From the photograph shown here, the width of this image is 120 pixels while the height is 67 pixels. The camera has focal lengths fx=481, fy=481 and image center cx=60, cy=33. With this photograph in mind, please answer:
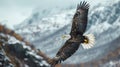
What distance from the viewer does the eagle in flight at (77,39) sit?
15828 millimetres

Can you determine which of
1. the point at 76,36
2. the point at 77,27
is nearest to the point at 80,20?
the point at 77,27

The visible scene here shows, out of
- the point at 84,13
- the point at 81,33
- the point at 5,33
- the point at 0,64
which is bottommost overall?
the point at 81,33

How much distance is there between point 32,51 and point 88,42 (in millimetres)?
82790

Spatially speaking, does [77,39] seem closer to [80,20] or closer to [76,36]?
[76,36]

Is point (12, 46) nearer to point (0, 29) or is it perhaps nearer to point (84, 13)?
point (0, 29)

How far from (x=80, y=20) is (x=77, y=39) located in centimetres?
149

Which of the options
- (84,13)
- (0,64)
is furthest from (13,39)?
(84,13)

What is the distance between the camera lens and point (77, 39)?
1627cm

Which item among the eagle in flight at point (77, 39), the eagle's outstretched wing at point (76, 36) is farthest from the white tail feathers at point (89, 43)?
the eagle's outstretched wing at point (76, 36)

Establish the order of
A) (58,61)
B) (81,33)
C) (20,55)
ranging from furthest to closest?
(20,55), (81,33), (58,61)

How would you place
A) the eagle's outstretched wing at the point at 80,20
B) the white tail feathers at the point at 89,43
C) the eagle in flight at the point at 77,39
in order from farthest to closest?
the eagle's outstretched wing at the point at 80,20 < the white tail feathers at the point at 89,43 < the eagle in flight at the point at 77,39

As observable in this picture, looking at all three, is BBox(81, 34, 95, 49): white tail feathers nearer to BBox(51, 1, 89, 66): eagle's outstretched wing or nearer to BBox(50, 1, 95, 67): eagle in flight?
BBox(50, 1, 95, 67): eagle in flight

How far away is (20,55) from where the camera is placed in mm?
93875

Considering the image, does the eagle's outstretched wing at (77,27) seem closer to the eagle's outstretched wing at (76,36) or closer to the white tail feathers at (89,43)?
the eagle's outstretched wing at (76,36)
